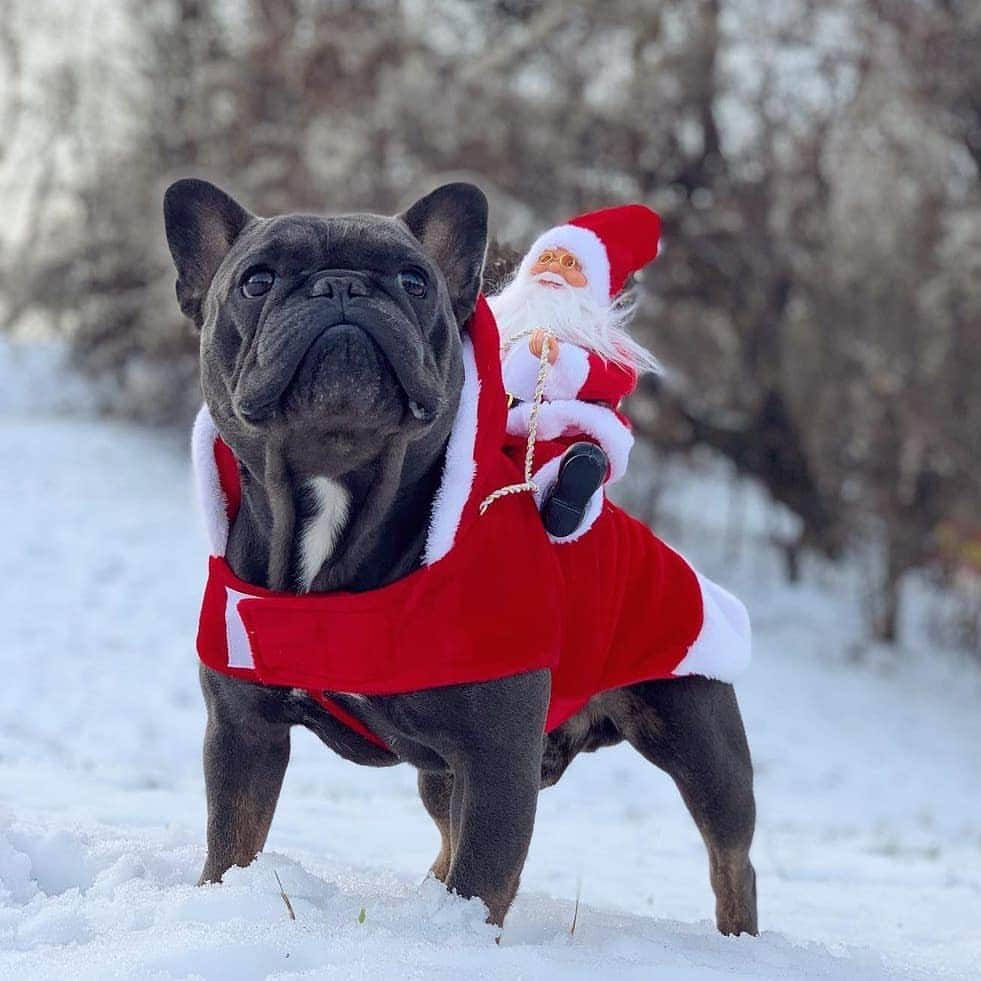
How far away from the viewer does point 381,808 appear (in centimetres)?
611

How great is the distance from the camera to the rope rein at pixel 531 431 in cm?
291

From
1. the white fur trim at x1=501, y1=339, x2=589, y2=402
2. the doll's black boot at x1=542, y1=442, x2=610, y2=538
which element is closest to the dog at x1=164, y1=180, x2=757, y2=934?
the doll's black boot at x1=542, y1=442, x2=610, y2=538

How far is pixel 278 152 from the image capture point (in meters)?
16.5

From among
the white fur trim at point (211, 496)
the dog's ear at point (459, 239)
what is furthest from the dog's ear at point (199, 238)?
the dog's ear at point (459, 239)

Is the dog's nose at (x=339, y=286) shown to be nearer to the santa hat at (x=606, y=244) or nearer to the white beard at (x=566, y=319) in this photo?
the white beard at (x=566, y=319)

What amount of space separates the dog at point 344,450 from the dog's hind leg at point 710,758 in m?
0.63

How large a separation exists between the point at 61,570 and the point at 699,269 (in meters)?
7.60

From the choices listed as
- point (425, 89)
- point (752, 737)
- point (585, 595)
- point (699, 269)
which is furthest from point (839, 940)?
point (425, 89)

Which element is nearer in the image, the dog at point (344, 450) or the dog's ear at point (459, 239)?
the dog at point (344, 450)

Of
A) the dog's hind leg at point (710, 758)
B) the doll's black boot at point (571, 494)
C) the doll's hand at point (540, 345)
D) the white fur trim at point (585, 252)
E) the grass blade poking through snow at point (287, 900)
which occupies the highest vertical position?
the white fur trim at point (585, 252)

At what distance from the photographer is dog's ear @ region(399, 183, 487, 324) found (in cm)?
300

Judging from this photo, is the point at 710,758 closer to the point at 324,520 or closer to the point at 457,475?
the point at 457,475

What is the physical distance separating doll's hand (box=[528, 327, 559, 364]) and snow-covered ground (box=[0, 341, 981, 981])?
130 cm

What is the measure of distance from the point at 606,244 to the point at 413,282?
41.8 inches
